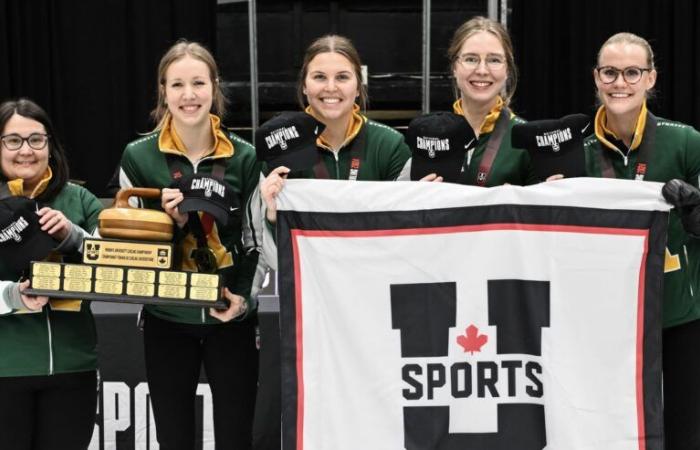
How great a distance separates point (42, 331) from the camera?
9.48ft

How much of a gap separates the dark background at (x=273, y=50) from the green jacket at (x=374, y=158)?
9.22 feet

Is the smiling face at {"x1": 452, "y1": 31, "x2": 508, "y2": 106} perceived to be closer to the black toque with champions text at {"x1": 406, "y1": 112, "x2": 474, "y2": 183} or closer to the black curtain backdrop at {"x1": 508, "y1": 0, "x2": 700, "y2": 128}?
the black toque with champions text at {"x1": 406, "y1": 112, "x2": 474, "y2": 183}

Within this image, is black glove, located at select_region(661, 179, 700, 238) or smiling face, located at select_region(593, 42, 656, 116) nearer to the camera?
black glove, located at select_region(661, 179, 700, 238)

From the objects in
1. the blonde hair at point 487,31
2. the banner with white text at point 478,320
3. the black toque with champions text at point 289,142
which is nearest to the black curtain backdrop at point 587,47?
the blonde hair at point 487,31

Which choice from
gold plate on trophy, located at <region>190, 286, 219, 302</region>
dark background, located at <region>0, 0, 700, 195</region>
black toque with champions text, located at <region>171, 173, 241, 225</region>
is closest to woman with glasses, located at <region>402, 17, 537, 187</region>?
black toque with champions text, located at <region>171, 173, 241, 225</region>

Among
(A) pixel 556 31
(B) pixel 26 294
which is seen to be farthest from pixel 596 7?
(B) pixel 26 294

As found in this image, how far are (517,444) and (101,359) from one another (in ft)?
5.48

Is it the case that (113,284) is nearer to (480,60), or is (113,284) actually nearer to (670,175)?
(480,60)

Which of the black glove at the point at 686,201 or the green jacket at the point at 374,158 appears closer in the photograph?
the black glove at the point at 686,201

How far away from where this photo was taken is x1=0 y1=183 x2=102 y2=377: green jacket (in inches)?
112

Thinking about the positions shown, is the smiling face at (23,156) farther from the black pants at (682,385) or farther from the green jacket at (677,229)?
the black pants at (682,385)

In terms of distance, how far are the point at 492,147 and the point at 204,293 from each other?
0.95m

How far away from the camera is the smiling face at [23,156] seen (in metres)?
2.92

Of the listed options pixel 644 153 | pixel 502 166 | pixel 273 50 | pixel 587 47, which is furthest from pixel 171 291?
pixel 587 47
